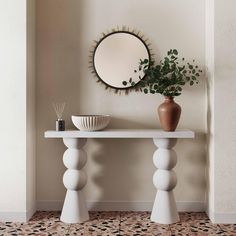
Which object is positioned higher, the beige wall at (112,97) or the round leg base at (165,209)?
the beige wall at (112,97)

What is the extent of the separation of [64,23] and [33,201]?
5.66 feet

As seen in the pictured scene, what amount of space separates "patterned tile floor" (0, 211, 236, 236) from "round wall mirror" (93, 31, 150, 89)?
4.04 ft

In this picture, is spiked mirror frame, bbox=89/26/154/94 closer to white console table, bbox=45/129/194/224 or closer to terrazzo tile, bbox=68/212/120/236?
white console table, bbox=45/129/194/224

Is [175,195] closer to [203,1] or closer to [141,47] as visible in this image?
[141,47]

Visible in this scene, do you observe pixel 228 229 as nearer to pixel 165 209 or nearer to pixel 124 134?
pixel 165 209

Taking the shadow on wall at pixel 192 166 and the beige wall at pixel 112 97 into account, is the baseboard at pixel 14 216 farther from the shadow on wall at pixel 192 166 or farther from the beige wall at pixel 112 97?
the shadow on wall at pixel 192 166

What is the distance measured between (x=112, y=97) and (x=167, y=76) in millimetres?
558

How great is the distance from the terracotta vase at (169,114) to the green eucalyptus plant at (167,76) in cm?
10

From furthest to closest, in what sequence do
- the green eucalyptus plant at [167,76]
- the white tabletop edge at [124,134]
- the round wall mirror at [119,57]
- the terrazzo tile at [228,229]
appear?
the round wall mirror at [119,57], the green eucalyptus plant at [167,76], the white tabletop edge at [124,134], the terrazzo tile at [228,229]

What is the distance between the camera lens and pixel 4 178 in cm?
306

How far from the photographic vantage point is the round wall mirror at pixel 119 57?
10.6 ft

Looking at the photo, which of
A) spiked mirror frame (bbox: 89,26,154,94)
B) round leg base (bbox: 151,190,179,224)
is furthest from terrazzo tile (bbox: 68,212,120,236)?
spiked mirror frame (bbox: 89,26,154,94)

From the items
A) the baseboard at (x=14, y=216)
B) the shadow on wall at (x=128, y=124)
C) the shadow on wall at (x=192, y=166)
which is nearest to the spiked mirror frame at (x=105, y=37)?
the shadow on wall at (x=128, y=124)

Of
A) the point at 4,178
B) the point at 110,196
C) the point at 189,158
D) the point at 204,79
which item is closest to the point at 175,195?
the point at 189,158
